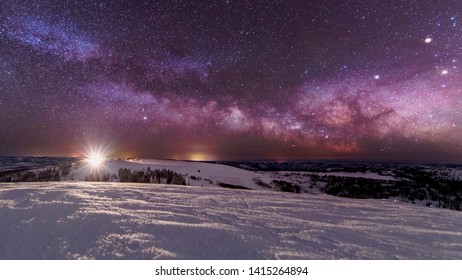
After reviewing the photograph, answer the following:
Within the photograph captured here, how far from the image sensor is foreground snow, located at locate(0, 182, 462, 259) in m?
1.84

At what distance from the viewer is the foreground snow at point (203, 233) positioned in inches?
72.4

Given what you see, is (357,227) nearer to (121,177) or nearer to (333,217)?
(333,217)

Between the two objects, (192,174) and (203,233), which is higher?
(203,233)

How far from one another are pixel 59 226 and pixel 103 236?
0.46 meters

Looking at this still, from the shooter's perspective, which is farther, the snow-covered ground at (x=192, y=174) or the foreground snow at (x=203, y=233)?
the snow-covered ground at (x=192, y=174)

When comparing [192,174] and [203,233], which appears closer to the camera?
[203,233]

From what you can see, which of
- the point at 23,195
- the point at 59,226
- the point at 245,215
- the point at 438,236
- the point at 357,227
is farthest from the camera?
the point at 23,195

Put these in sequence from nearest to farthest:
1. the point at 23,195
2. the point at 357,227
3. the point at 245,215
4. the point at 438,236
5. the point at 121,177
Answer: the point at 438,236 < the point at 357,227 < the point at 245,215 < the point at 23,195 < the point at 121,177

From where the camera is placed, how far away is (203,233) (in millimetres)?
2154

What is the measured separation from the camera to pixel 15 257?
1764 mm

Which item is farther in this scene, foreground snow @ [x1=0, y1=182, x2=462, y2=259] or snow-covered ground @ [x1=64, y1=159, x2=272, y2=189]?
snow-covered ground @ [x1=64, y1=159, x2=272, y2=189]
